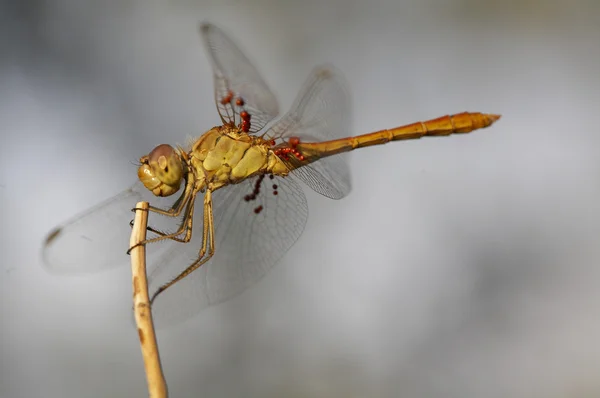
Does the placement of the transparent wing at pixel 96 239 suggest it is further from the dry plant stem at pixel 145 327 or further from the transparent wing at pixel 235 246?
the dry plant stem at pixel 145 327

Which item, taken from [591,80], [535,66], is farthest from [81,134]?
[591,80]

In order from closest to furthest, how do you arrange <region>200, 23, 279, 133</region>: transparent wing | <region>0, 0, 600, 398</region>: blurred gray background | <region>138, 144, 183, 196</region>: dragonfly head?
<region>138, 144, 183, 196</region>: dragonfly head, <region>200, 23, 279, 133</region>: transparent wing, <region>0, 0, 600, 398</region>: blurred gray background

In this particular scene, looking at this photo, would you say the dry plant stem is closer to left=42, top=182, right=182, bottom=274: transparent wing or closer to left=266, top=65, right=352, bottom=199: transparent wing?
left=42, top=182, right=182, bottom=274: transparent wing

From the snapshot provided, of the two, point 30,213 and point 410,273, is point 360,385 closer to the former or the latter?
point 410,273

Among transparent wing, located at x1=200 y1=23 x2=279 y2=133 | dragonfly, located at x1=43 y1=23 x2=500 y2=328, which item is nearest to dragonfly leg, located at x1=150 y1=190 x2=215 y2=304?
dragonfly, located at x1=43 y1=23 x2=500 y2=328

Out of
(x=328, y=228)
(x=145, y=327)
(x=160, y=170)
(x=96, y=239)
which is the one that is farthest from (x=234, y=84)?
(x=328, y=228)

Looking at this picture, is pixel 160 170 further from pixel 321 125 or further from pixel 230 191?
pixel 321 125

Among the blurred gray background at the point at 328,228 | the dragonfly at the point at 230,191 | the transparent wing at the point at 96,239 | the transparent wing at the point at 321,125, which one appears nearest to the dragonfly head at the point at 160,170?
the dragonfly at the point at 230,191
